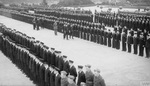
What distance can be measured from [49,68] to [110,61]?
4.12m

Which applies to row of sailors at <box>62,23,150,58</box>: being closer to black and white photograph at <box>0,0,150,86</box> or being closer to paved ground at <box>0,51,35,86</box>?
black and white photograph at <box>0,0,150,86</box>

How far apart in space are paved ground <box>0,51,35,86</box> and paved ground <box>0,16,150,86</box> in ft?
8.56

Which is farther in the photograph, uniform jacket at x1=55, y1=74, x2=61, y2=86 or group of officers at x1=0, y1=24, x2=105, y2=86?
uniform jacket at x1=55, y1=74, x2=61, y2=86

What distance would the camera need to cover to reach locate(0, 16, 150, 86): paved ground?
27.3ft

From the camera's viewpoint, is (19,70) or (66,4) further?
(66,4)

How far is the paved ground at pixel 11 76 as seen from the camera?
856cm

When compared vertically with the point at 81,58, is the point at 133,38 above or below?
above

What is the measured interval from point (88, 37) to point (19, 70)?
6534mm

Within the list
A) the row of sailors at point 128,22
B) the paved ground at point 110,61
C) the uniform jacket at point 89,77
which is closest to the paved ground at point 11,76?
the paved ground at point 110,61

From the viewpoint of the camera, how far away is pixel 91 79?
6.38m

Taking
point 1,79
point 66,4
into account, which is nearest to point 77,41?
point 1,79

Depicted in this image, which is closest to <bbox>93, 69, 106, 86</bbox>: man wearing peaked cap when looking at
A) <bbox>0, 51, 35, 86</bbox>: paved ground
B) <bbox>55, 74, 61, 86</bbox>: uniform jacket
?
<bbox>55, 74, 61, 86</bbox>: uniform jacket

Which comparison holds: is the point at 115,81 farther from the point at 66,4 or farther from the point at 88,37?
the point at 66,4

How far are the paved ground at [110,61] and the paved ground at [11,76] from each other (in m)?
2.61
